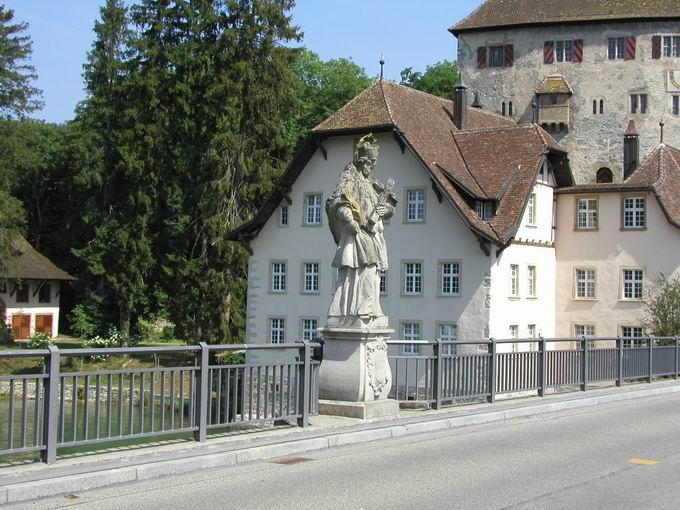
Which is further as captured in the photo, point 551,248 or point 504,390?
point 551,248

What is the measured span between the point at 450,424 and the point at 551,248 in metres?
29.3

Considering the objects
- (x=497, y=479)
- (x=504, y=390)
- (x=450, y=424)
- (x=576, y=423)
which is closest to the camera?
(x=497, y=479)

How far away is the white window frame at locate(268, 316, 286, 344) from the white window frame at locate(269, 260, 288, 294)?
1149 millimetres

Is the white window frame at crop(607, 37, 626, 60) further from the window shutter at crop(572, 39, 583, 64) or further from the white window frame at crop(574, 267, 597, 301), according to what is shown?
the white window frame at crop(574, 267, 597, 301)

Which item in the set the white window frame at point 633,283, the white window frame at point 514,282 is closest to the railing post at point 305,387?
the white window frame at point 514,282

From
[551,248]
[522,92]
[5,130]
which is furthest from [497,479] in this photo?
[522,92]

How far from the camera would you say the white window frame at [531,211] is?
40.3 metres

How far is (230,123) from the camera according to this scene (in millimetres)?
43250

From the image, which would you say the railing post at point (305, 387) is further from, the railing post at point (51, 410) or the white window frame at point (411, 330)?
the white window frame at point (411, 330)

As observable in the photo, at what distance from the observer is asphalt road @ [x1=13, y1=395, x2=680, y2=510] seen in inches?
331

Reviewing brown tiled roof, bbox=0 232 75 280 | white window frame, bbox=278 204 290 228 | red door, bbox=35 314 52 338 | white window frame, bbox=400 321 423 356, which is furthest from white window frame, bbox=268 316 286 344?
red door, bbox=35 314 52 338

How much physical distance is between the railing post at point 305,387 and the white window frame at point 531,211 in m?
29.0

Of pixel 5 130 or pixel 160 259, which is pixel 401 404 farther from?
pixel 160 259

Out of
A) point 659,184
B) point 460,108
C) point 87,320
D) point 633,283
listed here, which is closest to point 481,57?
point 460,108
